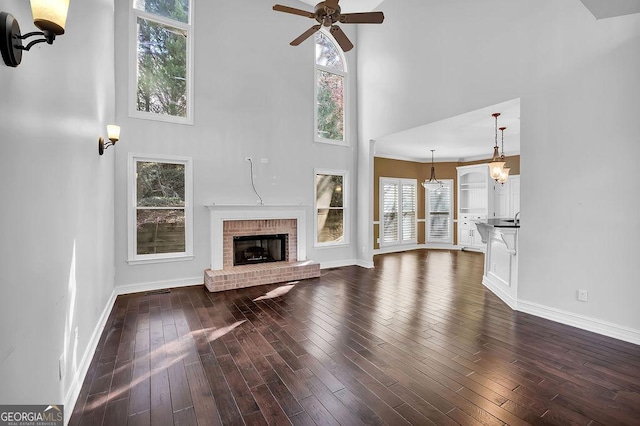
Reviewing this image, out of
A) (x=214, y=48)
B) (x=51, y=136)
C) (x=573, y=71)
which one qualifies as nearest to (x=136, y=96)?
(x=214, y=48)

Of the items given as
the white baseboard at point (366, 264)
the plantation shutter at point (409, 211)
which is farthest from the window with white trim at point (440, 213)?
the white baseboard at point (366, 264)

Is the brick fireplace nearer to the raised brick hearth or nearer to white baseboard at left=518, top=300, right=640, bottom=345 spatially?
the raised brick hearth

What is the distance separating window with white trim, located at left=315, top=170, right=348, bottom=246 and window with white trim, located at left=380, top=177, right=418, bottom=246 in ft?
7.87

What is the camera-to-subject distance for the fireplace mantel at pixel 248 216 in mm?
5082

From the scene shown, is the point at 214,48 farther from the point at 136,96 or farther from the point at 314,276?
the point at 314,276

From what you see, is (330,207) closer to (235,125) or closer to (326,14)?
(235,125)

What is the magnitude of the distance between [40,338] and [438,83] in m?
5.38

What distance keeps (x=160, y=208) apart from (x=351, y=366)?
3905mm

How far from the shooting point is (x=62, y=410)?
1737 mm

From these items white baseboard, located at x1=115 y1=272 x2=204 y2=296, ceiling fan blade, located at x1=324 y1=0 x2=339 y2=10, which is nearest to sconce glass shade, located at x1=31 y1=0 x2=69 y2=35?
ceiling fan blade, located at x1=324 y1=0 x2=339 y2=10

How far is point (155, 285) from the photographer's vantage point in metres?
4.72

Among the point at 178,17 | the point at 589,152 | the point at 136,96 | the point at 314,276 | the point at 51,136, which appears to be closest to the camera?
the point at 51,136

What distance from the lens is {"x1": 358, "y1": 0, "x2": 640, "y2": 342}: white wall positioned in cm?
299

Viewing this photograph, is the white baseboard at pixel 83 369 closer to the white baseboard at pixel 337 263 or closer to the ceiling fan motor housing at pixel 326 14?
the ceiling fan motor housing at pixel 326 14
